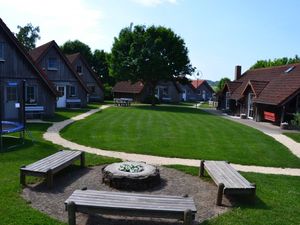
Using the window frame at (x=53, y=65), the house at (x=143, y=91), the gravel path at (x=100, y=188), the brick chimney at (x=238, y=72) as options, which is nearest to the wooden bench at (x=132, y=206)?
the gravel path at (x=100, y=188)

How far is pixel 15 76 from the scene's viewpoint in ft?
75.2

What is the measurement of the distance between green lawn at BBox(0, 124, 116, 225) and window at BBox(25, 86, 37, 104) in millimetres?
8411

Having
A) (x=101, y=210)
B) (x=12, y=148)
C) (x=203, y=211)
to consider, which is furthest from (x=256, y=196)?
(x=12, y=148)

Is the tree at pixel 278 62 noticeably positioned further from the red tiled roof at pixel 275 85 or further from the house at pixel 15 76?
the house at pixel 15 76

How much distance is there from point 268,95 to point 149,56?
17.6 metres

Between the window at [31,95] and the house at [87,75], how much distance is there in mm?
14977

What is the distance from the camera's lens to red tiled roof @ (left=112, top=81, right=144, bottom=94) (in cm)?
5284

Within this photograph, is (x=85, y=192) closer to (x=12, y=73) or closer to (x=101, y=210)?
(x=101, y=210)

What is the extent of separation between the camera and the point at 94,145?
49.3 ft

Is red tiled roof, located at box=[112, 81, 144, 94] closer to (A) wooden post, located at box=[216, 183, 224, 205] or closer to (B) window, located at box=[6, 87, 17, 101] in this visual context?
(B) window, located at box=[6, 87, 17, 101]

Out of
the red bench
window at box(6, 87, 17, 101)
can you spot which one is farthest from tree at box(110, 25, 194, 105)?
window at box(6, 87, 17, 101)

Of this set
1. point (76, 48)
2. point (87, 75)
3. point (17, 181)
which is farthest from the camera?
point (76, 48)

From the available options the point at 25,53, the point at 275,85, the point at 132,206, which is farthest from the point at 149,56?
the point at 132,206

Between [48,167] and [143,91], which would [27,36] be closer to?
[143,91]
